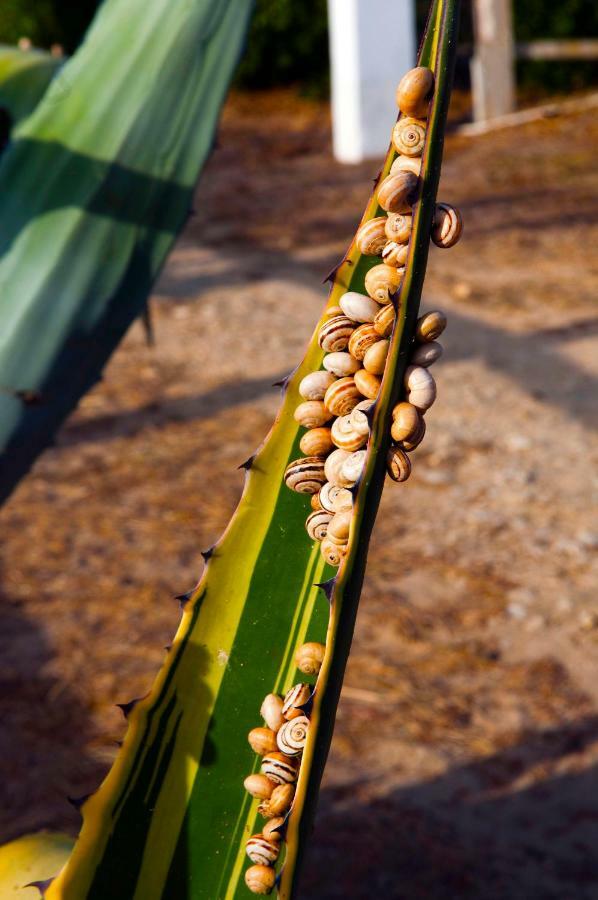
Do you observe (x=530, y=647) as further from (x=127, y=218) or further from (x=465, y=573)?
(x=127, y=218)

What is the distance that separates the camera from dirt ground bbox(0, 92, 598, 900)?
249cm

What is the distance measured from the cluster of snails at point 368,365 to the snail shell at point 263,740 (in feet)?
0.49

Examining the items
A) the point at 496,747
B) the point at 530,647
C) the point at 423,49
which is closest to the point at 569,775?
the point at 496,747

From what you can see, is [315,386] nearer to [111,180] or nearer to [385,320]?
[385,320]

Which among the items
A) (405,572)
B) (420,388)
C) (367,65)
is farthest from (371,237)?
(367,65)

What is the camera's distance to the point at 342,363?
77 cm

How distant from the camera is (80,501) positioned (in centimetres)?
387

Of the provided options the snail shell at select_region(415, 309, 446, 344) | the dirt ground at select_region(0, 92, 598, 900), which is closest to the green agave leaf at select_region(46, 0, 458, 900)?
the snail shell at select_region(415, 309, 446, 344)

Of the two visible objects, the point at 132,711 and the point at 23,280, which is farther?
the point at 23,280

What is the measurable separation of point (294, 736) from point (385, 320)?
0.30m

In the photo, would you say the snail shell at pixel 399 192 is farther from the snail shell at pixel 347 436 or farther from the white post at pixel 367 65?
the white post at pixel 367 65

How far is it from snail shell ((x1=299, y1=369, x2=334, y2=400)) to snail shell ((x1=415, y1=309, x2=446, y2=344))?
10 centimetres

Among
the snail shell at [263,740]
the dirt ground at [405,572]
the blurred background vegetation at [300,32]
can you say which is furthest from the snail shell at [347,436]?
the blurred background vegetation at [300,32]

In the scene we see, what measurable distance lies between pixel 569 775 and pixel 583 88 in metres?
8.87
